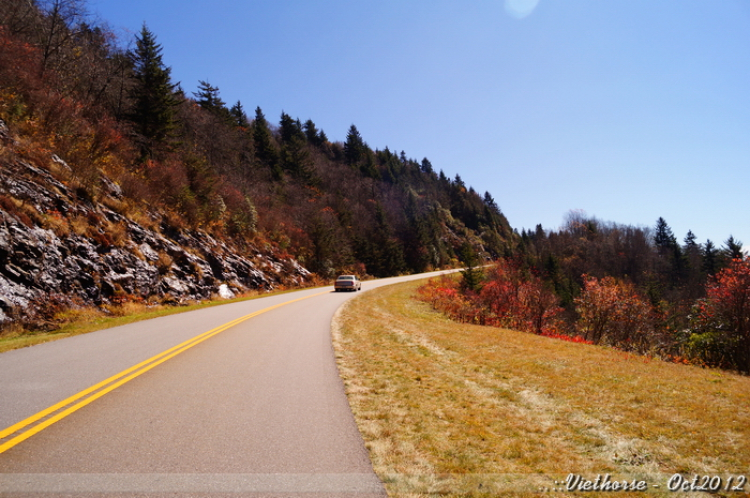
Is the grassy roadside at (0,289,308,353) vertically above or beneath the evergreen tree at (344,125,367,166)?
beneath

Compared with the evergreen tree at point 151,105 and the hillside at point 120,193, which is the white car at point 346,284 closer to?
the hillside at point 120,193

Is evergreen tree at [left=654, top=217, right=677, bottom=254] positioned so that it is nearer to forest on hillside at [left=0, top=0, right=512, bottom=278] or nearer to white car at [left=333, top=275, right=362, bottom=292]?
forest on hillside at [left=0, top=0, right=512, bottom=278]

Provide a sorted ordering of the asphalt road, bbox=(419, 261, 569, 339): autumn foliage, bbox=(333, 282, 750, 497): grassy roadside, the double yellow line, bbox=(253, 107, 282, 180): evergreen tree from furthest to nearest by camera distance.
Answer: bbox=(253, 107, 282, 180): evergreen tree
bbox=(419, 261, 569, 339): autumn foliage
the double yellow line
bbox=(333, 282, 750, 497): grassy roadside
the asphalt road

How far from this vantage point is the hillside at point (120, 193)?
506 inches

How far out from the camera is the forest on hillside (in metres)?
18.1

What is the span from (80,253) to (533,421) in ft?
55.2

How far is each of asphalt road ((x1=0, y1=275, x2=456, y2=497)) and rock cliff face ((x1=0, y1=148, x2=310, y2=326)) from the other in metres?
5.08

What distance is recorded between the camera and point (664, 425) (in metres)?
4.46

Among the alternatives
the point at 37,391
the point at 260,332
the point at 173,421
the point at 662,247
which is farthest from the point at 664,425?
the point at 662,247

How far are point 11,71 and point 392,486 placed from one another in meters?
26.3

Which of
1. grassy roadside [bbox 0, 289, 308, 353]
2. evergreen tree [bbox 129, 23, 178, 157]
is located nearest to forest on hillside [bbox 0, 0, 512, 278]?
evergreen tree [bbox 129, 23, 178, 157]

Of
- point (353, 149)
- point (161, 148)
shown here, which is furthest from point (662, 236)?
point (161, 148)

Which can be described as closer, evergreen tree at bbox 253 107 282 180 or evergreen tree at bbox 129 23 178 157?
evergreen tree at bbox 129 23 178 157

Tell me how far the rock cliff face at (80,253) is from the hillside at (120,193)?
2.2 inches
